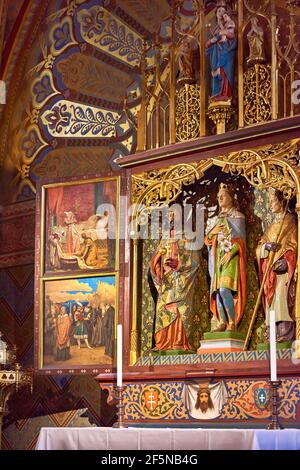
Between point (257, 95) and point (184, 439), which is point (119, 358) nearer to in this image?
point (184, 439)

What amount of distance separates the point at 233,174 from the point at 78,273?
6.21ft

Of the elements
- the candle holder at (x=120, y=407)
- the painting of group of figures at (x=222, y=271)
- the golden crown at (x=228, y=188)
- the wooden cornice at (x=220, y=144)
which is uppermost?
the wooden cornice at (x=220, y=144)

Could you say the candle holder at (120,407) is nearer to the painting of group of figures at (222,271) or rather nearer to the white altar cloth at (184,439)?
the painting of group of figures at (222,271)

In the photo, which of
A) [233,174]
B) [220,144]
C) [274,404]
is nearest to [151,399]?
[274,404]

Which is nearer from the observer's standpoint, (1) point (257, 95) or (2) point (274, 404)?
(2) point (274, 404)

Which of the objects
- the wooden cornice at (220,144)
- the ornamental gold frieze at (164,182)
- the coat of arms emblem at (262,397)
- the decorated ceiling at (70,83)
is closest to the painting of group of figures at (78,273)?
the ornamental gold frieze at (164,182)

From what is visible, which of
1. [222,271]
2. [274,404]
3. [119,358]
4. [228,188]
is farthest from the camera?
[228,188]

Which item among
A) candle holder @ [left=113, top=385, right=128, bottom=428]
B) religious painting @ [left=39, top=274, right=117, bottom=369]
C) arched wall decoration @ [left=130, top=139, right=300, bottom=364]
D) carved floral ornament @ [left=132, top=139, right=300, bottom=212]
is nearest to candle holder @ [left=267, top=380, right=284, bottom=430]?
arched wall decoration @ [left=130, top=139, right=300, bottom=364]

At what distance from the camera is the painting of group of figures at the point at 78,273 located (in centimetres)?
1056

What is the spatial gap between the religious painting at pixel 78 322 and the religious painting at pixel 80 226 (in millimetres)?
166

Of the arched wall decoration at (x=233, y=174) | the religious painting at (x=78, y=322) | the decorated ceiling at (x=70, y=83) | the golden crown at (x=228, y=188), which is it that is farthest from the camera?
the decorated ceiling at (x=70, y=83)

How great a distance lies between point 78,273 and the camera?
420 inches

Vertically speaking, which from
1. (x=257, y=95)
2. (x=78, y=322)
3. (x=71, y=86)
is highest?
(x=71, y=86)

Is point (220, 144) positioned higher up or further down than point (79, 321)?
higher up
